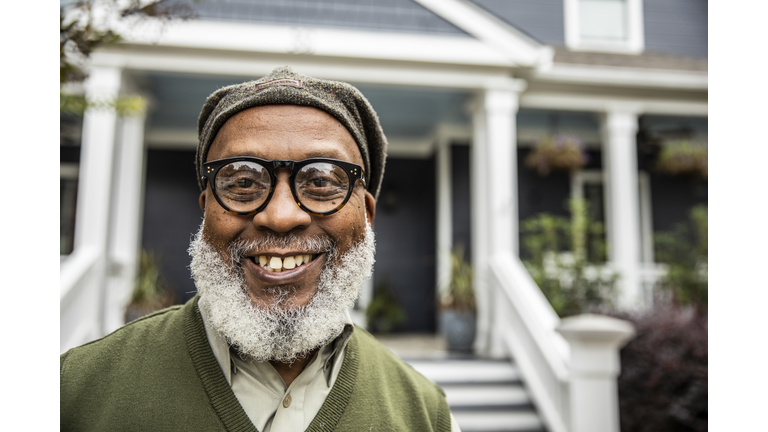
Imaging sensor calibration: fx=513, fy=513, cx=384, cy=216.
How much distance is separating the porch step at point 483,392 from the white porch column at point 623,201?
195cm

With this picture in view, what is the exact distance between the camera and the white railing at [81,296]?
378cm

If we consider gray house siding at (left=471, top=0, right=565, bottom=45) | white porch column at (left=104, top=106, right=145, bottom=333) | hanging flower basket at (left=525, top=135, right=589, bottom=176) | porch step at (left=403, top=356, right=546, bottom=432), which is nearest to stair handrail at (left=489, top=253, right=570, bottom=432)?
porch step at (left=403, top=356, right=546, bottom=432)

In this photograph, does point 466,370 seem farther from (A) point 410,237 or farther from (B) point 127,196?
(B) point 127,196

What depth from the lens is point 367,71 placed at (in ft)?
16.8

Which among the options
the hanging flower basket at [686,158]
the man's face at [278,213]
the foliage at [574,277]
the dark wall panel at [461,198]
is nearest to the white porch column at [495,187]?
the foliage at [574,277]

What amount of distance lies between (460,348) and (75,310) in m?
3.40

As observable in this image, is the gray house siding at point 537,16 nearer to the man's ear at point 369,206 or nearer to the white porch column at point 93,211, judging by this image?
the white porch column at point 93,211

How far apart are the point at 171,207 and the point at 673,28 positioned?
7.11 m

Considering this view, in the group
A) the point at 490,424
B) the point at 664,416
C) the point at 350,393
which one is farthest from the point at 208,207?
the point at 664,416

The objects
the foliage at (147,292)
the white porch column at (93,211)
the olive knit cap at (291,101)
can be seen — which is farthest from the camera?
the foliage at (147,292)

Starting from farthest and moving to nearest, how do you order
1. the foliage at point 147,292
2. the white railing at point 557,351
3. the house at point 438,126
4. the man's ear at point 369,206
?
the foliage at point 147,292 < the house at point 438,126 < the white railing at point 557,351 < the man's ear at point 369,206

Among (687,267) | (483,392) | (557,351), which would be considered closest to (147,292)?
(483,392)
